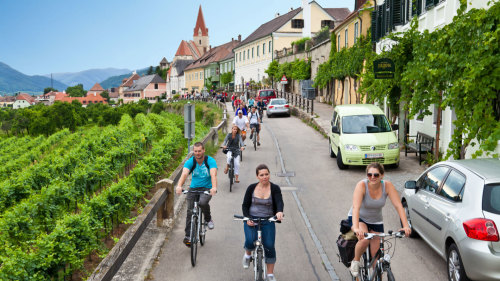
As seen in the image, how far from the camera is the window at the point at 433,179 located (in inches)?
267

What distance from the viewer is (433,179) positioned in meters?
7.05

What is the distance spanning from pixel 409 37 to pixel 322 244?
9851mm

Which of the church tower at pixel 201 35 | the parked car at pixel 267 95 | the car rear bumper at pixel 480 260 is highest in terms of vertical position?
the church tower at pixel 201 35

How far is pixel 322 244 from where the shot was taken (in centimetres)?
819

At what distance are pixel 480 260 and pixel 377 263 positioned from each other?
1.16 metres

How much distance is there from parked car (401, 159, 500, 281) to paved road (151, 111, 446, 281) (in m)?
0.76

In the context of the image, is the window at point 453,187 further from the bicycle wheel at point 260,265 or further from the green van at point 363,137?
the green van at point 363,137

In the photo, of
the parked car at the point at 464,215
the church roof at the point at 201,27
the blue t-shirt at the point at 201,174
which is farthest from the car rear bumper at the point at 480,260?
the church roof at the point at 201,27

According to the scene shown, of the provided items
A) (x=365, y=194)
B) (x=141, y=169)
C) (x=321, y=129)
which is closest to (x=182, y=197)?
(x=141, y=169)

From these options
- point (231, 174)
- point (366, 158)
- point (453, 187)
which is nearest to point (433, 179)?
point (453, 187)

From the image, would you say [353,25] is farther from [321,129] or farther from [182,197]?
[182,197]

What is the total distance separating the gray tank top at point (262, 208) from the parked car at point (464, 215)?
2256mm

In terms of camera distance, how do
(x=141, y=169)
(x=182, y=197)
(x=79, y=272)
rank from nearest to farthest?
(x=79, y=272) < (x=182, y=197) < (x=141, y=169)

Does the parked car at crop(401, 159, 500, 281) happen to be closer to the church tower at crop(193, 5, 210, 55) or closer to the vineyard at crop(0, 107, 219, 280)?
the vineyard at crop(0, 107, 219, 280)
